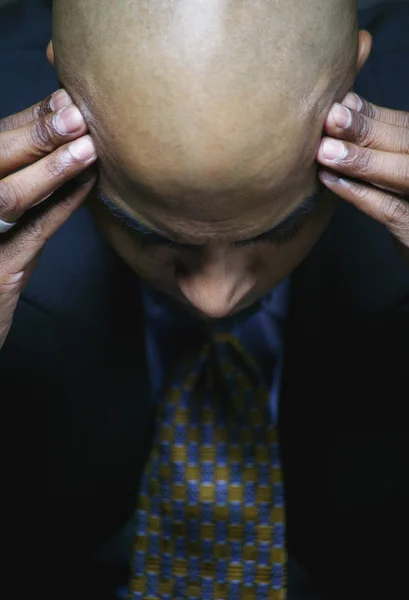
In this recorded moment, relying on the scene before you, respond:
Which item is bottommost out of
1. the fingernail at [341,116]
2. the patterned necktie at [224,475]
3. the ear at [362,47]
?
the patterned necktie at [224,475]

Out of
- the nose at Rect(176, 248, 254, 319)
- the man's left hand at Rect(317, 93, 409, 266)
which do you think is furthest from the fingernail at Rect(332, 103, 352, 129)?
the nose at Rect(176, 248, 254, 319)

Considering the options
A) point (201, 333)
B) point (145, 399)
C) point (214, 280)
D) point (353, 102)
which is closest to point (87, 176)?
point (214, 280)

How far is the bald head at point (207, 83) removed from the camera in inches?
28.6

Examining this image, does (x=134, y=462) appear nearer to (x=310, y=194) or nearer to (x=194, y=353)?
(x=194, y=353)

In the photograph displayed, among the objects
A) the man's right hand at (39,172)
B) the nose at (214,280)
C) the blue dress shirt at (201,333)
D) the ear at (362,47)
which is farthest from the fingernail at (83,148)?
the blue dress shirt at (201,333)

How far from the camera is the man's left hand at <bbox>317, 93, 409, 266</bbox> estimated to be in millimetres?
827

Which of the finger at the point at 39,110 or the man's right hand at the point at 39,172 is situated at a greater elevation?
the finger at the point at 39,110

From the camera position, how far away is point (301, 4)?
0.75m

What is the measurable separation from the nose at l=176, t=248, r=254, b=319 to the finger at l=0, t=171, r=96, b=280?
12 centimetres

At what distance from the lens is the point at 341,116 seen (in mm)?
817

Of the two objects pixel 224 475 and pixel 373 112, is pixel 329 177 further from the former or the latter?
pixel 224 475

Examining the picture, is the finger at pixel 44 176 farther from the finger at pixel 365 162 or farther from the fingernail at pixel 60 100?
the finger at pixel 365 162

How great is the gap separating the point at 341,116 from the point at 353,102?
4 cm

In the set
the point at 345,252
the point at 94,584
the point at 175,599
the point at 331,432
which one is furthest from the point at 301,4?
the point at 94,584
